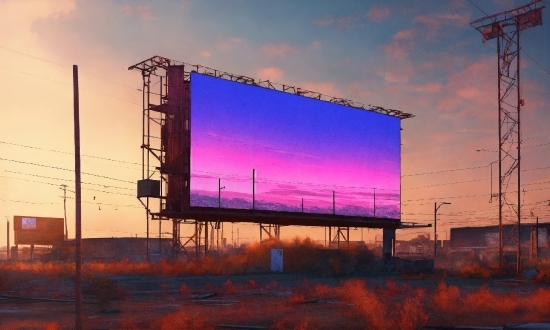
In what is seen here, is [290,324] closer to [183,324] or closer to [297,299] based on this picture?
[183,324]

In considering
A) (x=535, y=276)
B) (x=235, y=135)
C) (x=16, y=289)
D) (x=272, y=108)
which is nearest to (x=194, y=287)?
(x=16, y=289)

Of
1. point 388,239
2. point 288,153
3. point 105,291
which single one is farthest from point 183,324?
point 388,239

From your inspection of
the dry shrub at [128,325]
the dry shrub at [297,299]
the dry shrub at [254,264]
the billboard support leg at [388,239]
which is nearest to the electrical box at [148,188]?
the dry shrub at [254,264]

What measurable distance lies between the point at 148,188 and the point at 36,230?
55.6 meters

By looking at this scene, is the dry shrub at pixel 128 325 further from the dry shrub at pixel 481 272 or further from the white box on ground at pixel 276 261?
the dry shrub at pixel 481 272

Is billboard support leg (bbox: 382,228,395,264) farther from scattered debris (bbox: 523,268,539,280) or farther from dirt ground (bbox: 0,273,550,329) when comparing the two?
dirt ground (bbox: 0,273,550,329)

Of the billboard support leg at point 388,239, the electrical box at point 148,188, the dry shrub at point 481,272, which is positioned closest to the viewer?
the dry shrub at point 481,272

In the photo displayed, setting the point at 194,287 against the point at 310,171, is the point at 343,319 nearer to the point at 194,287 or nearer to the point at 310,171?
the point at 194,287

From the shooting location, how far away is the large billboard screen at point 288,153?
4066 centimetres

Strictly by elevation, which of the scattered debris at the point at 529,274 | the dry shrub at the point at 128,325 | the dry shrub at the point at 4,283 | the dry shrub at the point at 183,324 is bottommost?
the scattered debris at the point at 529,274

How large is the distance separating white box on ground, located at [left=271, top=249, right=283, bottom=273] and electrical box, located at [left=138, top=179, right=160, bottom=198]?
11157 mm

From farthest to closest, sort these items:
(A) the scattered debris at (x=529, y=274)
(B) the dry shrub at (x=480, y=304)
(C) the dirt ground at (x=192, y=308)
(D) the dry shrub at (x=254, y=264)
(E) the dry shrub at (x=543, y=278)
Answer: (D) the dry shrub at (x=254, y=264)
(A) the scattered debris at (x=529, y=274)
(E) the dry shrub at (x=543, y=278)
(B) the dry shrub at (x=480, y=304)
(C) the dirt ground at (x=192, y=308)

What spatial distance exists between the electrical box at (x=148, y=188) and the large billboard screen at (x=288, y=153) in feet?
10.3

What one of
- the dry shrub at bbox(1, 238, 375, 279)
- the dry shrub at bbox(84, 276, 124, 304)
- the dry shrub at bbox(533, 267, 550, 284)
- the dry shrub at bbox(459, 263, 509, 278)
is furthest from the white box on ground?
the dry shrub at bbox(84, 276, 124, 304)
